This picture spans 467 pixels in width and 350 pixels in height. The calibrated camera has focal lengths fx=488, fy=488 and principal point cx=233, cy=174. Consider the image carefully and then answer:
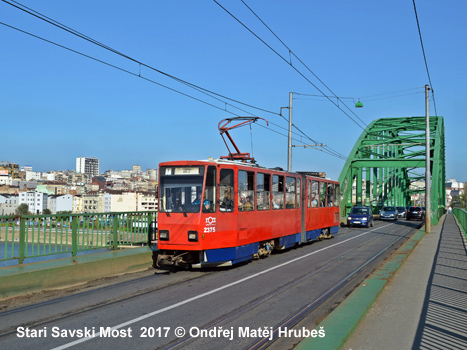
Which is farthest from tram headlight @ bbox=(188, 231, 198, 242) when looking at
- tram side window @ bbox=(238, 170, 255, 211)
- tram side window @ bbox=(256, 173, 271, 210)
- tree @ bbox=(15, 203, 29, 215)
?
tree @ bbox=(15, 203, 29, 215)

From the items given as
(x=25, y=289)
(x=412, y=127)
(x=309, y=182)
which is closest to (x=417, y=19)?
(x=309, y=182)

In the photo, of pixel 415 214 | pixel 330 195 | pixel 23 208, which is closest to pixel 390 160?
pixel 415 214

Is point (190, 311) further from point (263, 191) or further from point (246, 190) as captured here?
point (263, 191)

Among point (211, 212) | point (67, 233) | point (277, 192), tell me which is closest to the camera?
point (67, 233)

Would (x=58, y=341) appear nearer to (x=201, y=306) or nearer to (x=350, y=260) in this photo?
(x=201, y=306)

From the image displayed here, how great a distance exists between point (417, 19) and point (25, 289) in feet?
43.5

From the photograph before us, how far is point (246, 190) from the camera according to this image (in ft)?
46.4

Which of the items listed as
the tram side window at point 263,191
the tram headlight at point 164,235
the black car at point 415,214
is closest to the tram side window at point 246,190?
the tram side window at point 263,191

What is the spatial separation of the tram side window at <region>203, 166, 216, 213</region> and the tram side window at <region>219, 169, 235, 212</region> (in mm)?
225

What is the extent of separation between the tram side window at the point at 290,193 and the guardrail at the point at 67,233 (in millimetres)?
4910

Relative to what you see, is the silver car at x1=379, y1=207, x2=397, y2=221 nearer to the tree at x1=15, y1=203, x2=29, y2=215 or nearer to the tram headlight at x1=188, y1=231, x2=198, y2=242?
the tram headlight at x1=188, y1=231, x2=198, y2=242

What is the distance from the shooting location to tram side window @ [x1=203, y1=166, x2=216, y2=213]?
41.5 ft

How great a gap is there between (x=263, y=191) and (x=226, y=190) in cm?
252

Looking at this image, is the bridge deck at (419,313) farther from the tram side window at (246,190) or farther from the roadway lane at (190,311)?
the tram side window at (246,190)
